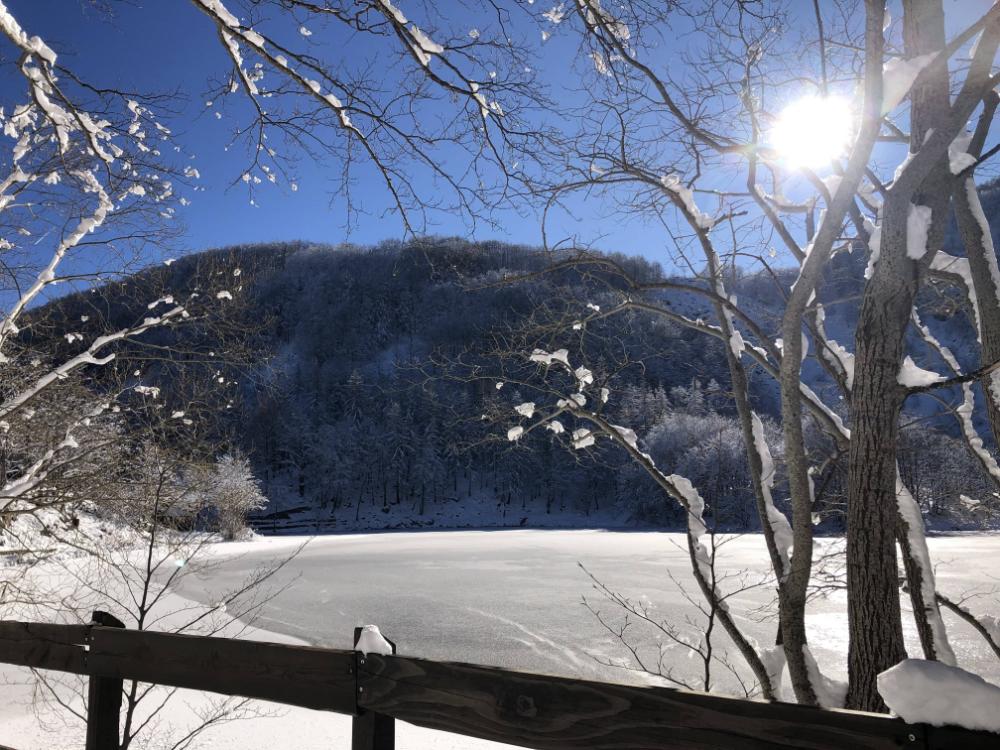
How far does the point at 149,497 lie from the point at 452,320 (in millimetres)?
88092

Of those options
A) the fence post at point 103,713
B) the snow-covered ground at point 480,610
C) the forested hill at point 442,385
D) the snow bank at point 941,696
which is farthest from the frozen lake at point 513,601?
the snow bank at point 941,696

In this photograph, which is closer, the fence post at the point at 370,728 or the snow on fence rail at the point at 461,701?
the snow on fence rail at the point at 461,701

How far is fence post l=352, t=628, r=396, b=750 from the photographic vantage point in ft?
5.21

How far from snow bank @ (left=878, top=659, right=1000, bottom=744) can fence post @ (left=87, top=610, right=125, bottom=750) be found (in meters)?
2.21

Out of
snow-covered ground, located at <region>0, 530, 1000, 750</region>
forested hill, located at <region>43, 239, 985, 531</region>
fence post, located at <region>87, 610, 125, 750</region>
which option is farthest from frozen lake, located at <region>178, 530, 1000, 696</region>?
fence post, located at <region>87, 610, 125, 750</region>

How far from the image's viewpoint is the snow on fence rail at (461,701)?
109cm

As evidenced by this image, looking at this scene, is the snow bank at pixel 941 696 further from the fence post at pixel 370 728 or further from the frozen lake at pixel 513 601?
the frozen lake at pixel 513 601

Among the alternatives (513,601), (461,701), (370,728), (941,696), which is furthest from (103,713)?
(513,601)

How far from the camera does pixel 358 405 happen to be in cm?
9162

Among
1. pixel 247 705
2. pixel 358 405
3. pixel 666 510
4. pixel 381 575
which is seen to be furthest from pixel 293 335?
pixel 247 705

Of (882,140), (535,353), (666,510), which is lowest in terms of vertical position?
(666,510)

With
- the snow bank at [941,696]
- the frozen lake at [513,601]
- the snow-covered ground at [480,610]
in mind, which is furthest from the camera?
the frozen lake at [513,601]

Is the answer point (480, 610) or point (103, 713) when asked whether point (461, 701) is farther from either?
point (480, 610)

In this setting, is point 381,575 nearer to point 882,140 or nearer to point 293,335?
point 882,140
